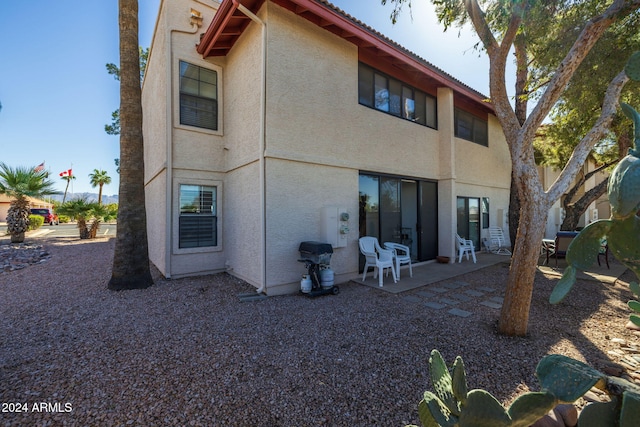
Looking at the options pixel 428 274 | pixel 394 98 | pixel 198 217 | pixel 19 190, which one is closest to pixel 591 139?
pixel 428 274

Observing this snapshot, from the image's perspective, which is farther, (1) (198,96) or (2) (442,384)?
(1) (198,96)

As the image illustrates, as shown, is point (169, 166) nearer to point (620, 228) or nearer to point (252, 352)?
point (252, 352)

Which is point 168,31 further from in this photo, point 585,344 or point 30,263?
point 585,344

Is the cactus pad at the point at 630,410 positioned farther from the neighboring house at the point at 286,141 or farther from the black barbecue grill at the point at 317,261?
the neighboring house at the point at 286,141

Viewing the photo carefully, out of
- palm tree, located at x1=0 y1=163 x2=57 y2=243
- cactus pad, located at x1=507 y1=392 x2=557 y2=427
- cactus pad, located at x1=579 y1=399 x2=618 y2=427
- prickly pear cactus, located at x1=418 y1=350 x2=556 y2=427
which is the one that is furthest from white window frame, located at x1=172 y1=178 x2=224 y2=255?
palm tree, located at x1=0 y1=163 x2=57 y2=243

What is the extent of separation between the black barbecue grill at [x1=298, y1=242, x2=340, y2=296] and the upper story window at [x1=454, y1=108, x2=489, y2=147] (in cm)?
770

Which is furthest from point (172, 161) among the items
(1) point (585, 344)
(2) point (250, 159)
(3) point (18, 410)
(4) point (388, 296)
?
(1) point (585, 344)

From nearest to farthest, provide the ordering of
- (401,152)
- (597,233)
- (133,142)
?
(597,233) → (133,142) → (401,152)

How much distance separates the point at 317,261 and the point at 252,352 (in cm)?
244

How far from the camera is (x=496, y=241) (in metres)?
11.5

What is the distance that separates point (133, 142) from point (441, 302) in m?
7.63

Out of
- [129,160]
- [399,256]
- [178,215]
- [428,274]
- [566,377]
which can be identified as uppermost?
[129,160]

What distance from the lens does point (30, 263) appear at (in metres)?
8.91

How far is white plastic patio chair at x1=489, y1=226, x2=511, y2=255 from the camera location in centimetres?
1139
